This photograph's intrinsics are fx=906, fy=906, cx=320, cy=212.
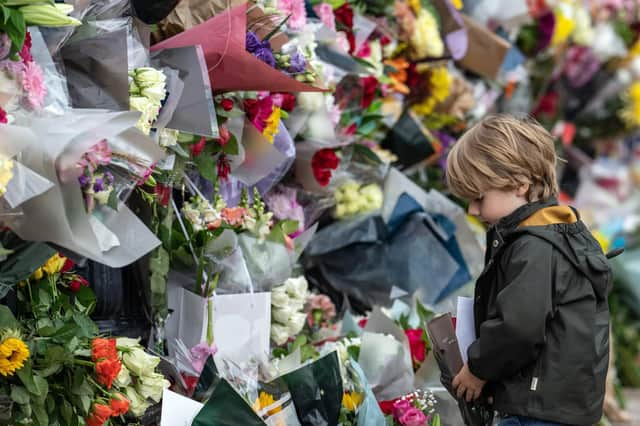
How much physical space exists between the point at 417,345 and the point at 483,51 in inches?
75.7

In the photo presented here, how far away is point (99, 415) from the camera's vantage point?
73.3 inches

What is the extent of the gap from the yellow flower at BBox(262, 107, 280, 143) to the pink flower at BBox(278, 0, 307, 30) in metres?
0.27

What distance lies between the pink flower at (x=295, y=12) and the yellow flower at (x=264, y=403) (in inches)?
43.6

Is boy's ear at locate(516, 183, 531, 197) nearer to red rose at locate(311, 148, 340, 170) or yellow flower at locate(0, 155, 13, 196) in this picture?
red rose at locate(311, 148, 340, 170)

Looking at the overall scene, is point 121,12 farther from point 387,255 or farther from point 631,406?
point 631,406

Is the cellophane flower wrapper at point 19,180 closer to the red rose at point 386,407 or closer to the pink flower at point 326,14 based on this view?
the red rose at point 386,407

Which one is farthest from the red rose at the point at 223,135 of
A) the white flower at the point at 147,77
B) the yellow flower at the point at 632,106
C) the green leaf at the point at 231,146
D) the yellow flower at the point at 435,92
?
the yellow flower at the point at 632,106

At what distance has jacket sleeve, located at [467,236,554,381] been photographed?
6.27ft

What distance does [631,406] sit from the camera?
4.82 meters

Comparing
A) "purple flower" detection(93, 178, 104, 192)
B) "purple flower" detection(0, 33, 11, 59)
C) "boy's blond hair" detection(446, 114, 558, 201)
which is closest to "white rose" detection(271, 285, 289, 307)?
"boy's blond hair" detection(446, 114, 558, 201)

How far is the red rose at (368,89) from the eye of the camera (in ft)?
10.5

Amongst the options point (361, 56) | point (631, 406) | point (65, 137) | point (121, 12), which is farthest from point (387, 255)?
point (631, 406)

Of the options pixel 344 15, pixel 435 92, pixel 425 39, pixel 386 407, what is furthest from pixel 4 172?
pixel 435 92

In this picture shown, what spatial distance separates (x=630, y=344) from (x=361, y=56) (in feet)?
9.85
